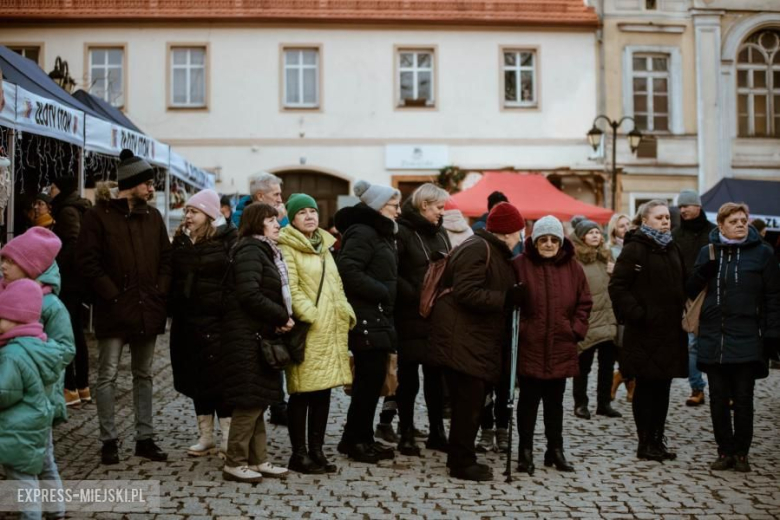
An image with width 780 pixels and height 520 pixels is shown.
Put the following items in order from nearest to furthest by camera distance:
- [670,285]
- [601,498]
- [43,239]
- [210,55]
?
[43,239] < [601,498] < [670,285] < [210,55]

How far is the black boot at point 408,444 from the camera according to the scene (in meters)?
7.52

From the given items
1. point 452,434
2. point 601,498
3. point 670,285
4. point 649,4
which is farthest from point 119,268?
point 649,4

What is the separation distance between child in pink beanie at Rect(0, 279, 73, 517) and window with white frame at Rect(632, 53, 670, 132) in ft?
72.7

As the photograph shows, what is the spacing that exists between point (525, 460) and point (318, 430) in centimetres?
145

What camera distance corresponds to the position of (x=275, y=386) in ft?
21.2

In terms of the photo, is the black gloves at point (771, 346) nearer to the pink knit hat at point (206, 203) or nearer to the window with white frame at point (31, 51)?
the pink knit hat at point (206, 203)

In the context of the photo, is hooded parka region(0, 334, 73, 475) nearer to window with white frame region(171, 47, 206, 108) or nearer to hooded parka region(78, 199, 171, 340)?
hooded parka region(78, 199, 171, 340)

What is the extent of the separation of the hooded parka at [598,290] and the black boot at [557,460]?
2.52 m

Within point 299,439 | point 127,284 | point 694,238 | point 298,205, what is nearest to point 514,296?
point 298,205

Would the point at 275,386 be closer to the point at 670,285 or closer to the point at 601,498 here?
the point at 601,498

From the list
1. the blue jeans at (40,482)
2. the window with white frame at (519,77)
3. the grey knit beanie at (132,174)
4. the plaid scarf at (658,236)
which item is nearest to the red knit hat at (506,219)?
the plaid scarf at (658,236)

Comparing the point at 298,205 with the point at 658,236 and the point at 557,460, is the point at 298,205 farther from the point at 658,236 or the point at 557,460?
the point at 658,236

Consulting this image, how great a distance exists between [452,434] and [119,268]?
8.34ft

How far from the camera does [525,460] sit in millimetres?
6949
